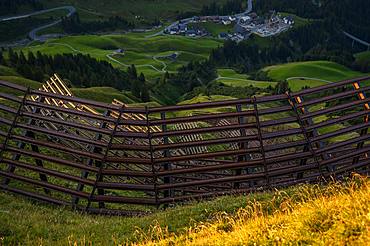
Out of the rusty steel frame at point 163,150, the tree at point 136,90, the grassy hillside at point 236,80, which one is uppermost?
the rusty steel frame at point 163,150

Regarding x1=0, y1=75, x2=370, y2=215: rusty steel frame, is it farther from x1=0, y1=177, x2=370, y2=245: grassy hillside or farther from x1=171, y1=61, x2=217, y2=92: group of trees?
x1=171, y1=61, x2=217, y2=92: group of trees

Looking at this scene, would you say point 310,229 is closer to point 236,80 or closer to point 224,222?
point 224,222

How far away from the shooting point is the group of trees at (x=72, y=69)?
78431mm

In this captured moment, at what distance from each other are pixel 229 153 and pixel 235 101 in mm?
1602

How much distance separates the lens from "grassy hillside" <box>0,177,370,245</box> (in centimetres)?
594

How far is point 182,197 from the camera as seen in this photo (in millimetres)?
11930

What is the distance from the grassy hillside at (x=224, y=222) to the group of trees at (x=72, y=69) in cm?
6939

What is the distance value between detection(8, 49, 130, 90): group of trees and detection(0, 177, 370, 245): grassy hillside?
228 feet

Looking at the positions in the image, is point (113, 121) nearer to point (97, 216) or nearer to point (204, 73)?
point (97, 216)

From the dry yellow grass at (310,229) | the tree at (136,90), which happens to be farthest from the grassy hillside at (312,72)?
the dry yellow grass at (310,229)

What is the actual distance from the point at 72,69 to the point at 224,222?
10123cm

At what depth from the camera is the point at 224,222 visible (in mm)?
8438

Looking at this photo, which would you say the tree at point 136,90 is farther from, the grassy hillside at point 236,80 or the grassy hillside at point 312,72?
the grassy hillside at point 312,72

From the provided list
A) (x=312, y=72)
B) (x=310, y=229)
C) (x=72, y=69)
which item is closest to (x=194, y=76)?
(x=312, y=72)
